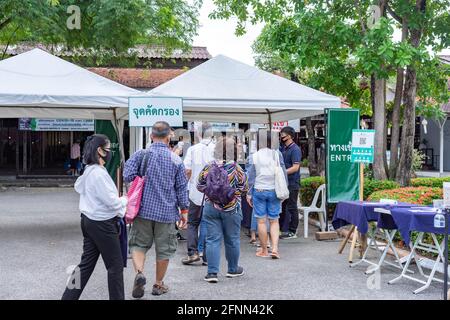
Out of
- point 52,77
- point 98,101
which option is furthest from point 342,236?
point 52,77

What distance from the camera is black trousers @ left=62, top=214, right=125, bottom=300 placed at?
17.2 ft

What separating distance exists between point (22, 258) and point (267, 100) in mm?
4492

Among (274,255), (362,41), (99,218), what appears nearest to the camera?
(99,218)

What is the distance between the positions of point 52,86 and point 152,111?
6.87 feet

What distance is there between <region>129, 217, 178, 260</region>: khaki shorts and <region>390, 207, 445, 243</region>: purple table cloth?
2556mm

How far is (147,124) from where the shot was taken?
27.7 ft

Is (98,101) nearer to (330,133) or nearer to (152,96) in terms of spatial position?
(152,96)

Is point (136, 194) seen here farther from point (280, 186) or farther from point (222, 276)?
point (280, 186)

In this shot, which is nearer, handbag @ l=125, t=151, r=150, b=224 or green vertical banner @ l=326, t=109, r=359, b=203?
handbag @ l=125, t=151, r=150, b=224

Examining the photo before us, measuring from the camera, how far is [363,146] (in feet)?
29.7

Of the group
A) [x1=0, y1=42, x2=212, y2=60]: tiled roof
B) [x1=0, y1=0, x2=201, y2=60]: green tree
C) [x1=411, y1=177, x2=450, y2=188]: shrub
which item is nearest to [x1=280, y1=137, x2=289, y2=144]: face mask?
[x1=411, y1=177, x2=450, y2=188]: shrub

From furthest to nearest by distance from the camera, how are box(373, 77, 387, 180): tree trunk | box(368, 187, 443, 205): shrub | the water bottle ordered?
box(373, 77, 387, 180): tree trunk < box(368, 187, 443, 205): shrub < the water bottle

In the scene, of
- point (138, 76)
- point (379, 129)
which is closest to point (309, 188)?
point (379, 129)

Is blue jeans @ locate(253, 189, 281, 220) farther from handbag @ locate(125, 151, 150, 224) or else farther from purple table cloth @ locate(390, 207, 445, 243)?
handbag @ locate(125, 151, 150, 224)
